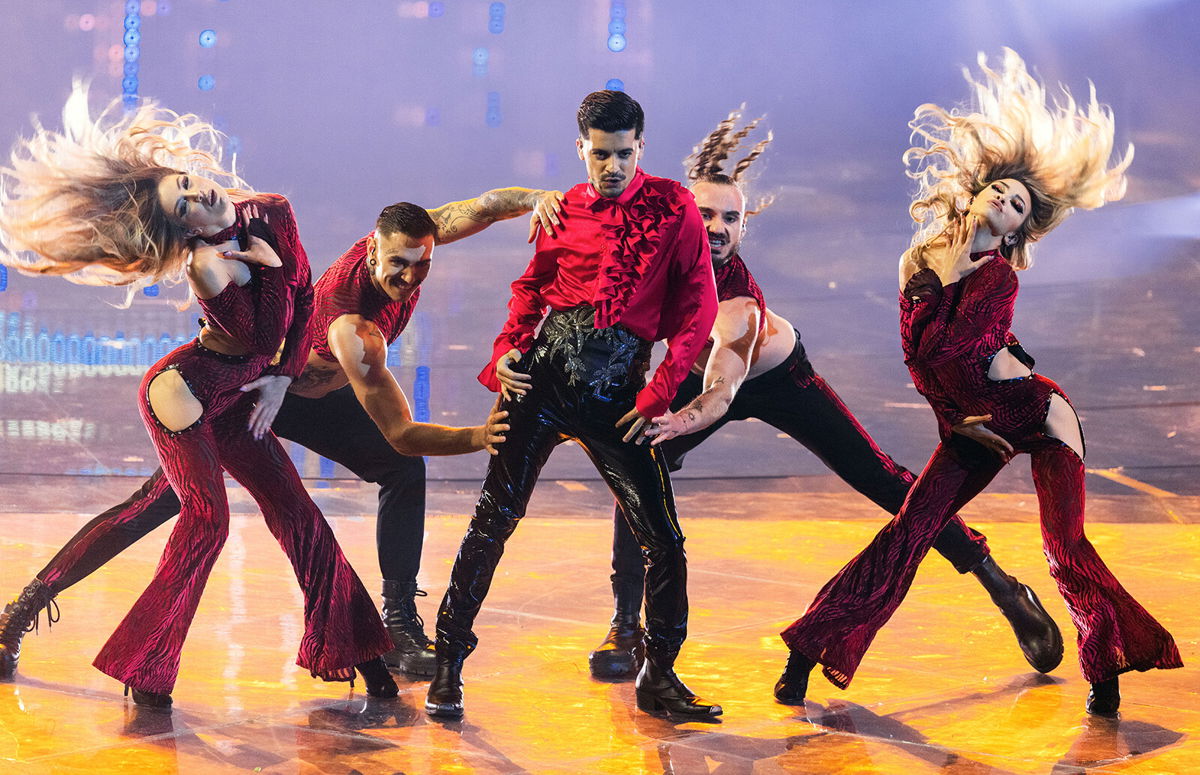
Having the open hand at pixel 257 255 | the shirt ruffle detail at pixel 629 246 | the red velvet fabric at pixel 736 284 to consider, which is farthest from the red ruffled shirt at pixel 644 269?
the open hand at pixel 257 255

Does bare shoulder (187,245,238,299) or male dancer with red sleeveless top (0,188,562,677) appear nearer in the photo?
bare shoulder (187,245,238,299)

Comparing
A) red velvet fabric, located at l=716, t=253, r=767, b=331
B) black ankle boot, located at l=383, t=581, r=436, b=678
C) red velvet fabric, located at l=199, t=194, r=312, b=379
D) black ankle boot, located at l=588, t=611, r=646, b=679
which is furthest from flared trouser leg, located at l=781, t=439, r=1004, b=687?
red velvet fabric, located at l=199, t=194, r=312, b=379

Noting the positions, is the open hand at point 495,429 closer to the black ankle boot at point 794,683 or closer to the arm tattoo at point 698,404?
the arm tattoo at point 698,404

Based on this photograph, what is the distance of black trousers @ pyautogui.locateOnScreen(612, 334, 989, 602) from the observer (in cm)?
420

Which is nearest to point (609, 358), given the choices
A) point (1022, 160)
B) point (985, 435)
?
point (985, 435)

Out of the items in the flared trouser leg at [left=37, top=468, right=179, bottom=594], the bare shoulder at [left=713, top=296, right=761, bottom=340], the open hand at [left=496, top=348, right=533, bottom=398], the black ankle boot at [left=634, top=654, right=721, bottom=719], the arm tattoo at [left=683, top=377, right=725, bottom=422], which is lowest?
the black ankle boot at [left=634, top=654, right=721, bottom=719]

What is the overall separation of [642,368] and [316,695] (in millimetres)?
1299

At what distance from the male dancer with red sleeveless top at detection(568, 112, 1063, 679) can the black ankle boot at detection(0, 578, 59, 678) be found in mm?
1616

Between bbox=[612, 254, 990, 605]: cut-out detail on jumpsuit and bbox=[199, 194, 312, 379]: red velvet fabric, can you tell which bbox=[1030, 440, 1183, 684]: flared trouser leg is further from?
bbox=[199, 194, 312, 379]: red velvet fabric

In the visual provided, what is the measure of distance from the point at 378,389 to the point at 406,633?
824 millimetres

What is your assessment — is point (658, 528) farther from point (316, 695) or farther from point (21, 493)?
point (21, 493)

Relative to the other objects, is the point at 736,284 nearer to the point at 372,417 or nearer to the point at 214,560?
the point at 372,417

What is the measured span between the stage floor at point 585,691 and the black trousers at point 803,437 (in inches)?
14.3

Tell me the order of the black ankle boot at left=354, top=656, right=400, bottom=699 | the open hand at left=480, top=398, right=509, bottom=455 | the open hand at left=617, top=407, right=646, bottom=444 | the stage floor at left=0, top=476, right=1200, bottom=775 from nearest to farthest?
the stage floor at left=0, top=476, right=1200, bottom=775
the open hand at left=617, top=407, right=646, bottom=444
the open hand at left=480, top=398, right=509, bottom=455
the black ankle boot at left=354, top=656, right=400, bottom=699
